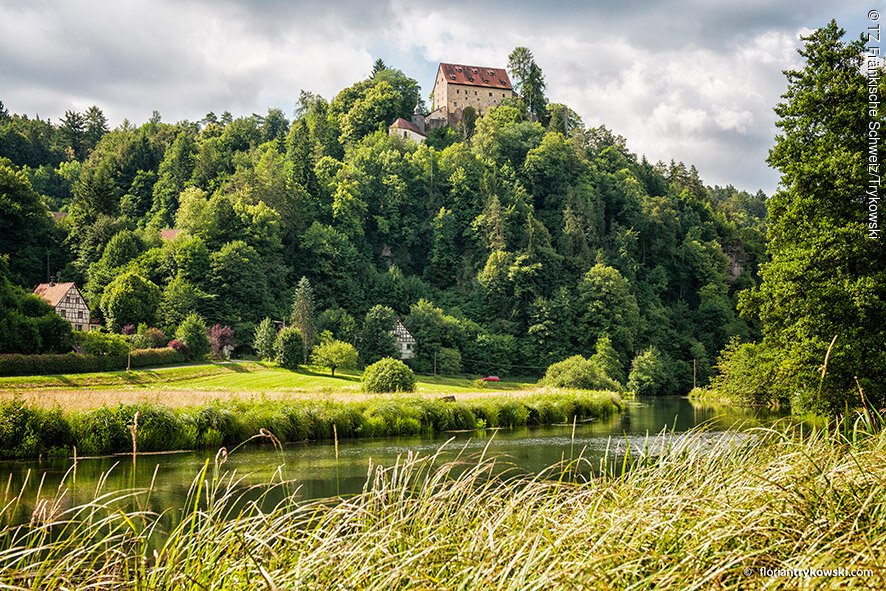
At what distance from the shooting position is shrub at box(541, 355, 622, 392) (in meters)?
62.6

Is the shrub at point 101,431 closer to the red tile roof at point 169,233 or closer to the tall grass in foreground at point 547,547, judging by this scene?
the tall grass in foreground at point 547,547

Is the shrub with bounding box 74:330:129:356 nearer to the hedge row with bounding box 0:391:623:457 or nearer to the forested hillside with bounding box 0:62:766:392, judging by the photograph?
the forested hillside with bounding box 0:62:766:392

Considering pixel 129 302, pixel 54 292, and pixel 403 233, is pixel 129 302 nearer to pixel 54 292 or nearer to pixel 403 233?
pixel 54 292

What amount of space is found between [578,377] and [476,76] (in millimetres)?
79531

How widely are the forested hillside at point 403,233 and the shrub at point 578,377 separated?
14182mm

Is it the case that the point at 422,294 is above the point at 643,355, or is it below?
above

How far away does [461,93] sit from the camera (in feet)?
421

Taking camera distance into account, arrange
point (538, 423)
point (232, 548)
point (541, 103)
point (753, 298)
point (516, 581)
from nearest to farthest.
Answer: point (516, 581)
point (232, 548)
point (753, 298)
point (538, 423)
point (541, 103)

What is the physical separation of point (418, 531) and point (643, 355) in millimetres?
75272

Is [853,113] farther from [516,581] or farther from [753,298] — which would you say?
[516,581]

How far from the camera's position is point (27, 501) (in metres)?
16.4

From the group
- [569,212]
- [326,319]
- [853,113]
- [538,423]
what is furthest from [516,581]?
[569,212]

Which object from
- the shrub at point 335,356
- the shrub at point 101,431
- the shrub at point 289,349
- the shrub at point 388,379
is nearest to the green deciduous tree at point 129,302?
the shrub at point 289,349

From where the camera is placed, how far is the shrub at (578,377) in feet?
205
